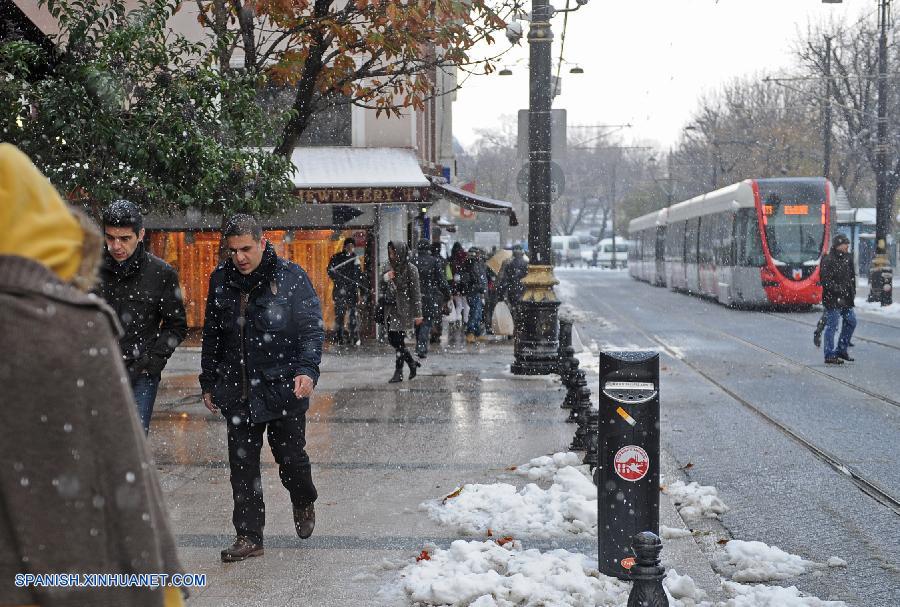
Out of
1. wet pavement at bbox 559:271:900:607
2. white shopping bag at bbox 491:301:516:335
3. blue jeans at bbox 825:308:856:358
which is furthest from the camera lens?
white shopping bag at bbox 491:301:516:335

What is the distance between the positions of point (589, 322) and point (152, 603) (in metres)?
24.3

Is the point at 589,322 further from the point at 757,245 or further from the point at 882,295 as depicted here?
the point at 882,295

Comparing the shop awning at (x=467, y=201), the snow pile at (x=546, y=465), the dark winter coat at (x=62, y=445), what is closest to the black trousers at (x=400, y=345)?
the snow pile at (x=546, y=465)

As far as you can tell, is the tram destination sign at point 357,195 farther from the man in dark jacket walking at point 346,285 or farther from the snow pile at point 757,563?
the snow pile at point 757,563

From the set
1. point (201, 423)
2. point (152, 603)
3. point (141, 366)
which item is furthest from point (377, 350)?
point (152, 603)

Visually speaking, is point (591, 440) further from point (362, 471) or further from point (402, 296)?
point (402, 296)

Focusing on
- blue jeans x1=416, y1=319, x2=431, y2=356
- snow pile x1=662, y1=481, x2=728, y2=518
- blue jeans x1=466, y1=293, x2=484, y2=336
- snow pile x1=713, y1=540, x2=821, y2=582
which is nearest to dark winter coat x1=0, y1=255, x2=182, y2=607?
Answer: snow pile x1=713, y1=540, x2=821, y2=582

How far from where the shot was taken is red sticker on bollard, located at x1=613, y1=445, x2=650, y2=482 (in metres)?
5.62

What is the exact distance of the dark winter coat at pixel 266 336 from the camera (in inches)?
234

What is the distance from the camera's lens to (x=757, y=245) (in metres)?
28.4

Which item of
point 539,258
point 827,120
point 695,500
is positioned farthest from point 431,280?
point 827,120

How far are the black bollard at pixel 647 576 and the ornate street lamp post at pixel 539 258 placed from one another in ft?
33.7

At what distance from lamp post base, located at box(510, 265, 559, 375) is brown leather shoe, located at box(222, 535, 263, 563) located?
8843 mm

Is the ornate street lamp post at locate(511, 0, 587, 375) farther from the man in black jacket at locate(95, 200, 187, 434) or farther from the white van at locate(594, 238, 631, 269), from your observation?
the white van at locate(594, 238, 631, 269)
